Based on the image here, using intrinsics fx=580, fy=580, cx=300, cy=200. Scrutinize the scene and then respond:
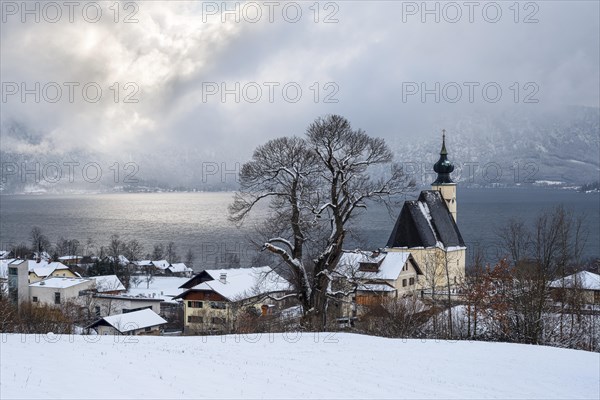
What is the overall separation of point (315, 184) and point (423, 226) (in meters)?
30.7

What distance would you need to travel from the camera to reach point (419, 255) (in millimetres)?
47469

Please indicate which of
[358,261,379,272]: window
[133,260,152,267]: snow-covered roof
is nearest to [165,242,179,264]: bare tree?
[133,260,152,267]: snow-covered roof

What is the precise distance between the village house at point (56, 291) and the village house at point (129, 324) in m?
20.0

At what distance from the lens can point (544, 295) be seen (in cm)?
2300

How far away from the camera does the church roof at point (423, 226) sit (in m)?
48.1

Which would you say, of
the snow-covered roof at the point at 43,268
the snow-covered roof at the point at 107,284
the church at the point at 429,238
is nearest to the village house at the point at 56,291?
the snow-covered roof at the point at 107,284

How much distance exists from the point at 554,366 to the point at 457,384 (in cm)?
415

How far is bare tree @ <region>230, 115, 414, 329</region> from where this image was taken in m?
18.9

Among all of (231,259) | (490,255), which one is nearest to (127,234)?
(231,259)

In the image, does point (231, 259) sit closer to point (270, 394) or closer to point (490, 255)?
point (490, 255)

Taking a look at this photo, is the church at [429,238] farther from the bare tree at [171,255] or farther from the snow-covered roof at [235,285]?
the bare tree at [171,255]

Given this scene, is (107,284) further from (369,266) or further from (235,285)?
(369,266)

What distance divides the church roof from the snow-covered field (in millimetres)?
29203

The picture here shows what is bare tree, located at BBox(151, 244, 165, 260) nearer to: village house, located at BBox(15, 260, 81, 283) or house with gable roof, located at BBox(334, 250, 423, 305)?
village house, located at BBox(15, 260, 81, 283)
